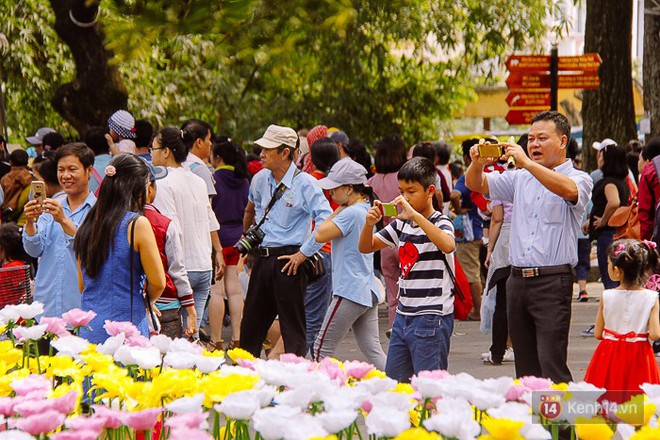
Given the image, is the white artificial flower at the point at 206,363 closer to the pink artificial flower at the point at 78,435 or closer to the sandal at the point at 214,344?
the pink artificial flower at the point at 78,435

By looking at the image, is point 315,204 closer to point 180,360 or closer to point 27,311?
point 27,311

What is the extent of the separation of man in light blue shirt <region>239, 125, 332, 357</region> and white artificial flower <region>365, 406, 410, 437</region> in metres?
5.33

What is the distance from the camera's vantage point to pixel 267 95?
2861 centimetres

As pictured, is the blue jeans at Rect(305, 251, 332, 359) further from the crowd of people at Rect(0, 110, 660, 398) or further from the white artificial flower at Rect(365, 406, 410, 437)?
the white artificial flower at Rect(365, 406, 410, 437)

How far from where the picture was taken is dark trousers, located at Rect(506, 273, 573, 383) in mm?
6438

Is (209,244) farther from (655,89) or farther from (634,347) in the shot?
(655,89)

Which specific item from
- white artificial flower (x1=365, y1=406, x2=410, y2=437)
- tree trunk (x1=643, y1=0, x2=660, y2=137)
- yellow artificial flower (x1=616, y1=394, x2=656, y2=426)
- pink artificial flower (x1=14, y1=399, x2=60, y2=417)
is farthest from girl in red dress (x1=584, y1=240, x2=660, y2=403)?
tree trunk (x1=643, y1=0, x2=660, y2=137)

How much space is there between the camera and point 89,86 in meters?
13.7

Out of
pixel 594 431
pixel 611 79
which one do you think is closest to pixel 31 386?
pixel 594 431

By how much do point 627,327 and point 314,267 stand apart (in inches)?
97.3

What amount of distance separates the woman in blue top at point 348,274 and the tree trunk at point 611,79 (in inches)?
426

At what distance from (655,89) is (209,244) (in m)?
11.0

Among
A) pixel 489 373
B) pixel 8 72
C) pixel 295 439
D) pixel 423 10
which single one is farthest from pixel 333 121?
pixel 295 439

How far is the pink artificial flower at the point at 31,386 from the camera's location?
137 inches
